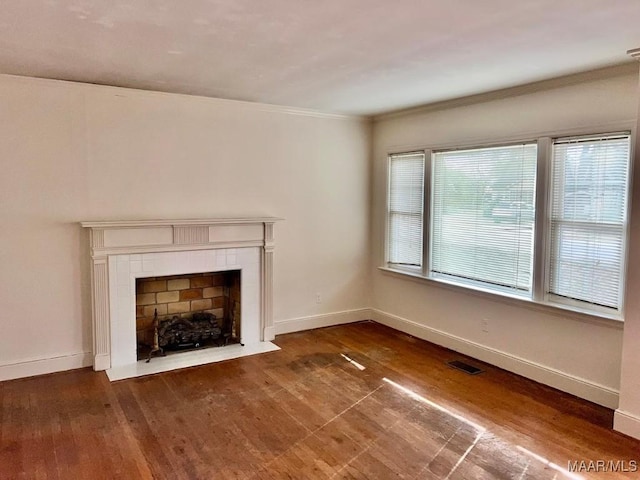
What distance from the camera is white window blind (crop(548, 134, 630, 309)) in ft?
11.3

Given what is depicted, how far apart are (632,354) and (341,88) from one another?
3011mm

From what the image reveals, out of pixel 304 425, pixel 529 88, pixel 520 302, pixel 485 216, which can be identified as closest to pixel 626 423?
pixel 520 302

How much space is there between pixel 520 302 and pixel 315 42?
2.82 metres

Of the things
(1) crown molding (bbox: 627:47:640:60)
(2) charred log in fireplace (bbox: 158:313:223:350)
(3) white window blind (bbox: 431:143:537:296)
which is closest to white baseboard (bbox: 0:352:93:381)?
(2) charred log in fireplace (bbox: 158:313:223:350)

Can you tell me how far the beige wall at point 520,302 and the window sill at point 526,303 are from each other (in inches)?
0.4

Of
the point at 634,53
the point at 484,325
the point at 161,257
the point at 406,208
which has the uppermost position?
the point at 634,53

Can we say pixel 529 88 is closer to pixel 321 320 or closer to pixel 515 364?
pixel 515 364

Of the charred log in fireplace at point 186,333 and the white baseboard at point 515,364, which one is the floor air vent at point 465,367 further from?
the charred log in fireplace at point 186,333

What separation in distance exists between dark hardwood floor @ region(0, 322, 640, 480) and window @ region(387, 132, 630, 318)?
0.88 m

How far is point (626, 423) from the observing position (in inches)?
123

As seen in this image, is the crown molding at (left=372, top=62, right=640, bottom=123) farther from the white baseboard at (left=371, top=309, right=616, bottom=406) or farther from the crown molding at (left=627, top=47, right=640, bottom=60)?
the white baseboard at (left=371, top=309, right=616, bottom=406)

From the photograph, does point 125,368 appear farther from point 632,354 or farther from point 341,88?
point 632,354

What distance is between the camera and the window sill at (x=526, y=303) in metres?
3.52

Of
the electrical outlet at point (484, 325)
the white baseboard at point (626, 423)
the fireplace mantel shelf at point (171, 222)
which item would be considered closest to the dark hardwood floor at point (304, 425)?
the white baseboard at point (626, 423)
